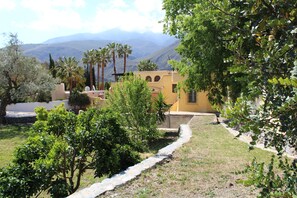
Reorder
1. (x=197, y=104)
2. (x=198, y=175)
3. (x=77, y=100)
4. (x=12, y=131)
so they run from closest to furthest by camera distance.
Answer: (x=198, y=175), (x=12, y=131), (x=197, y=104), (x=77, y=100)

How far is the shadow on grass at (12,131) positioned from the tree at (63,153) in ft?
45.8

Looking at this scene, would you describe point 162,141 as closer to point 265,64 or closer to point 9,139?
point 9,139

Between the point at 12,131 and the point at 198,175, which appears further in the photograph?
the point at 12,131

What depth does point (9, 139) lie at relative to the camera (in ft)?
67.9

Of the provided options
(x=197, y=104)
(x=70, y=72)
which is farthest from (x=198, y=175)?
(x=70, y=72)

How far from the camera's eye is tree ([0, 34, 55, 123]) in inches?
1011

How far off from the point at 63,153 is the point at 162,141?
10.5 meters

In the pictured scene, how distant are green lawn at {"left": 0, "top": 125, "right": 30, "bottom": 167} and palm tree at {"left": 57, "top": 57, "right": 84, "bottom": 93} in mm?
22165

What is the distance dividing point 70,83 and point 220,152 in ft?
138

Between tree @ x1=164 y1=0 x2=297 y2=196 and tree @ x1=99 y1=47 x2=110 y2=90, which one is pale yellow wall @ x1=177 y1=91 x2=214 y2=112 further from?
tree @ x1=99 y1=47 x2=110 y2=90

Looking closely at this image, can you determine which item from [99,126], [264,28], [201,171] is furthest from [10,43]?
[264,28]

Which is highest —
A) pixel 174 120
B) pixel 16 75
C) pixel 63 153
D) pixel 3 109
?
pixel 16 75

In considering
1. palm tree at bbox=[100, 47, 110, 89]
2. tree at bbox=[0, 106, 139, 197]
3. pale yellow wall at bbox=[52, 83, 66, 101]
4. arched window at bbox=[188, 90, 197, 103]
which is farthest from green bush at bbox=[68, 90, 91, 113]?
tree at bbox=[0, 106, 139, 197]

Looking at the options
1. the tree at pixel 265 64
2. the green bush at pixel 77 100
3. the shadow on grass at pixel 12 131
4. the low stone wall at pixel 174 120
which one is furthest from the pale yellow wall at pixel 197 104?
the tree at pixel 265 64
